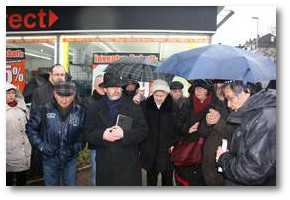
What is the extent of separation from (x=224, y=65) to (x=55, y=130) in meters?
1.55

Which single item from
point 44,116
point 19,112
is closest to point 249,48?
point 44,116

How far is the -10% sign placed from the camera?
3.44 m

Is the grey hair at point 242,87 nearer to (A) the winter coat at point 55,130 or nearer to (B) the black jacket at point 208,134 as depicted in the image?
(B) the black jacket at point 208,134

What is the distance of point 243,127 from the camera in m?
2.24

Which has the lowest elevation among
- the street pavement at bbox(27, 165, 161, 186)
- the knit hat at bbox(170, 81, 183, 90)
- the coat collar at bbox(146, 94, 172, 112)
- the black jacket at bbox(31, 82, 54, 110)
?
the street pavement at bbox(27, 165, 161, 186)

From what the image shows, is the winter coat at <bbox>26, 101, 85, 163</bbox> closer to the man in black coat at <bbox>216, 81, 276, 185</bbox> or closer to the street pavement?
the street pavement

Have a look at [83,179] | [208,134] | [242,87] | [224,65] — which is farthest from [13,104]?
[242,87]

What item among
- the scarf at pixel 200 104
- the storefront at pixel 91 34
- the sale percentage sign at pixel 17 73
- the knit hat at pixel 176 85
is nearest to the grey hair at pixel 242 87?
the scarf at pixel 200 104

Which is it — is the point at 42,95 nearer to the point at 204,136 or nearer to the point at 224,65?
the point at 204,136

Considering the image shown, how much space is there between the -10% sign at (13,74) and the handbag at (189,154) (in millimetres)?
1790

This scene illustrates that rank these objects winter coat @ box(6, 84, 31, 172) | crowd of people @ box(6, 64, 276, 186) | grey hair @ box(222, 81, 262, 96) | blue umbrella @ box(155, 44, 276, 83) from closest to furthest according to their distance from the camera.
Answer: grey hair @ box(222, 81, 262, 96) < blue umbrella @ box(155, 44, 276, 83) < crowd of people @ box(6, 64, 276, 186) < winter coat @ box(6, 84, 31, 172)

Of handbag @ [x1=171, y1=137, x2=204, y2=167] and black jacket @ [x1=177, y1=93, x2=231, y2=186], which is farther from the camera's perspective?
handbag @ [x1=171, y1=137, x2=204, y2=167]

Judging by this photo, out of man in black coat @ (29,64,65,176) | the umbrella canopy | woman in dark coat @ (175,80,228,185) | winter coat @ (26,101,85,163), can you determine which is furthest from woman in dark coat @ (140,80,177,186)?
man in black coat @ (29,64,65,176)

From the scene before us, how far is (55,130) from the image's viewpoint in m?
3.01
